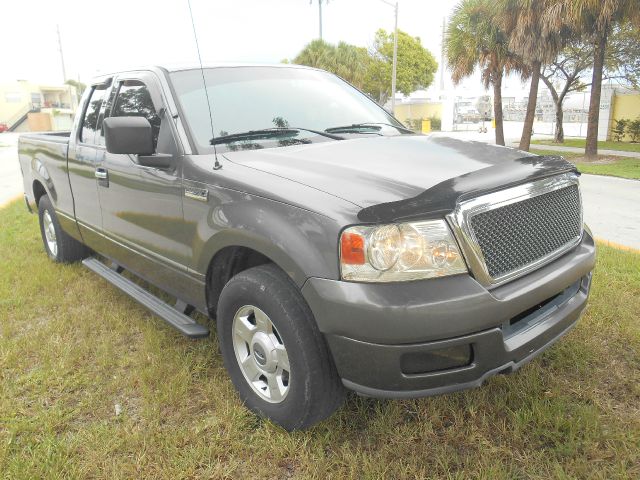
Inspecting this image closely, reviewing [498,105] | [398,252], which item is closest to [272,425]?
[398,252]

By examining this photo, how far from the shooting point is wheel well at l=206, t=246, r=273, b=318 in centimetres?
277

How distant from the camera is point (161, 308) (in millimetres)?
3398

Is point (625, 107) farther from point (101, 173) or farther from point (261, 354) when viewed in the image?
point (261, 354)

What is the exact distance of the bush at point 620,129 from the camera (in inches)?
925

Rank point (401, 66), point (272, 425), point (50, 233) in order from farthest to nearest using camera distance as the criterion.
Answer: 1. point (401, 66)
2. point (50, 233)
3. point (272, 425)

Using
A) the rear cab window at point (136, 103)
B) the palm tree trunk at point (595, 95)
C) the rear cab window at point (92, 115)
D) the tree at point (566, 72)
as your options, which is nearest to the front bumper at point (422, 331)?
the rear cab window at point (136, 103)

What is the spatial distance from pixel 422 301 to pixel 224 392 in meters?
1.46

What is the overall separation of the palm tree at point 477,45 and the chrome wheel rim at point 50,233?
1594 centimetres

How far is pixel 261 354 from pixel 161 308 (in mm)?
1058

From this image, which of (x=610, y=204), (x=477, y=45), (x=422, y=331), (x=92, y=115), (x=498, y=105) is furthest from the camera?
(x=498, y=105)

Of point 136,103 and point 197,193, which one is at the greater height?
point 136,103

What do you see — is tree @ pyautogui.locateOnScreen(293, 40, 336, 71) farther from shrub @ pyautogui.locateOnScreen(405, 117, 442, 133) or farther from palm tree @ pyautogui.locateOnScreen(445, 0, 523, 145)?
palm tree @ pyautogui.locateOnScreen(445, 0, 523, 145)

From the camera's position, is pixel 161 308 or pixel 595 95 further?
pixel 595 95

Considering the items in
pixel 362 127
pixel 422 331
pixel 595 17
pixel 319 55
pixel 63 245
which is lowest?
pixel 63 245
